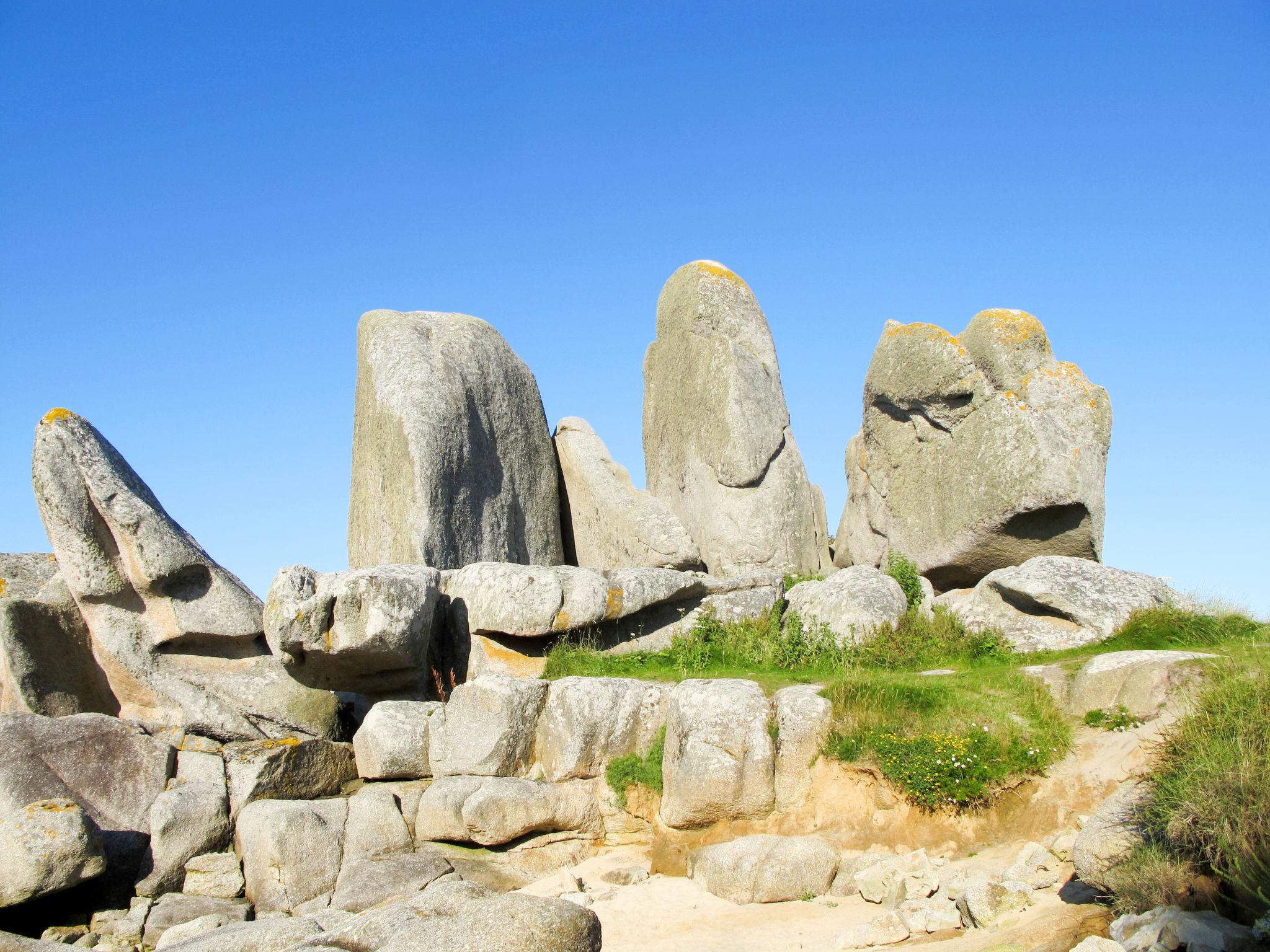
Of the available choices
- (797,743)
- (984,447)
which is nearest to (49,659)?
(797,743)

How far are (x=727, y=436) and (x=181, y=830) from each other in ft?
25.0

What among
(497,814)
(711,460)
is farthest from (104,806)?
(711,460)

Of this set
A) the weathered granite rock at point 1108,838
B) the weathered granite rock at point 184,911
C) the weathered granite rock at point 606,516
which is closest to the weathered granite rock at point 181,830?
the weathered granite rock at point 184,911

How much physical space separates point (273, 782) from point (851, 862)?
5308 millimetres

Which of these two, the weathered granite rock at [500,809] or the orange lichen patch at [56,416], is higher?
the orange lichen patch at [56,416]

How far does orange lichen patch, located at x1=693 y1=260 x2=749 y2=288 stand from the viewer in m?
15.5

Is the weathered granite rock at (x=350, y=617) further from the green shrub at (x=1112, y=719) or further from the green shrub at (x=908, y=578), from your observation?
the green shrub at (x=1112, y=719)

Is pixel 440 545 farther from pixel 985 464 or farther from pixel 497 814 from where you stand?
pixel 985 464

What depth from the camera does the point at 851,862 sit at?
9.03 meters

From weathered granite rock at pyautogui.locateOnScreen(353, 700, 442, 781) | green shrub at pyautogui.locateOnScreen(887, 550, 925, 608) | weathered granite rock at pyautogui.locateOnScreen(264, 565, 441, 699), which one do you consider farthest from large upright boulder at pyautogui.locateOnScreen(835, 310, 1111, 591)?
weathered granite rock at pyautogui.locateOnScreen(353, 700, 442, 781)

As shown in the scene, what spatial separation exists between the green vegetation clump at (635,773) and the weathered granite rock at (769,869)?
118 cm

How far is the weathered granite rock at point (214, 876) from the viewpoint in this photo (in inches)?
398

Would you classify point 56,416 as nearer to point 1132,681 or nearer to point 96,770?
point 96,770

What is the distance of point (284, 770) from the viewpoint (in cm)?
1084
